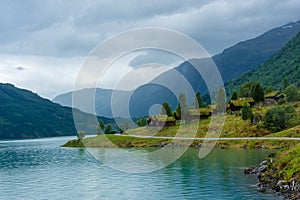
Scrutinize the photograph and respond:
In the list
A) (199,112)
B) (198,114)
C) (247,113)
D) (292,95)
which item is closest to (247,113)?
(247,113)

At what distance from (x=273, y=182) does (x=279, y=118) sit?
83.8 metres

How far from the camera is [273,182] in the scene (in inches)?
2338

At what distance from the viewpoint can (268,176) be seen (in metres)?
63.7

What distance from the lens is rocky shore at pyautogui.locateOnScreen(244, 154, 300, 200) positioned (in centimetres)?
5172

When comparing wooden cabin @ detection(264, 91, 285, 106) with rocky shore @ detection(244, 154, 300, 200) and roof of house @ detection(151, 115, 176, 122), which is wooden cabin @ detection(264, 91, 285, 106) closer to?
roof of house @ detection(151, 115, 176, 122)

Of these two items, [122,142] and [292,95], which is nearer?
[122,142]

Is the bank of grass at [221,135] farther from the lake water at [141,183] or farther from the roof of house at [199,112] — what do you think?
the lake water at [141,183]

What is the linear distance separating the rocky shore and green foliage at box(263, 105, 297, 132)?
226 ft

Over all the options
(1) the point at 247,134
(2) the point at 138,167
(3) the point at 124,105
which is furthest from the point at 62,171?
(1) the point at 247,134

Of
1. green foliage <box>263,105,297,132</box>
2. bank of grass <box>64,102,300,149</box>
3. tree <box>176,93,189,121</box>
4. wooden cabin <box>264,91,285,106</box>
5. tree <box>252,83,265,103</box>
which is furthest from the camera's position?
wooden cabin <box>264,91,285,106</box>

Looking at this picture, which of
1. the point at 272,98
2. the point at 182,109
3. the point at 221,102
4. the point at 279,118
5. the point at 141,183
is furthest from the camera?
the point at 272,98

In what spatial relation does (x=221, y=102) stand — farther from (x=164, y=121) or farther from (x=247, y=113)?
(x=247, y=113)

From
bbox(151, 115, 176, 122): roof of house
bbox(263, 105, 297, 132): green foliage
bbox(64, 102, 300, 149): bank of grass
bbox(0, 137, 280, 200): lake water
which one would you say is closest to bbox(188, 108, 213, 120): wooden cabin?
bbox(64, 102, 300, 149): bank of grass

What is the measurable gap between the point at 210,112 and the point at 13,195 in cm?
14081
